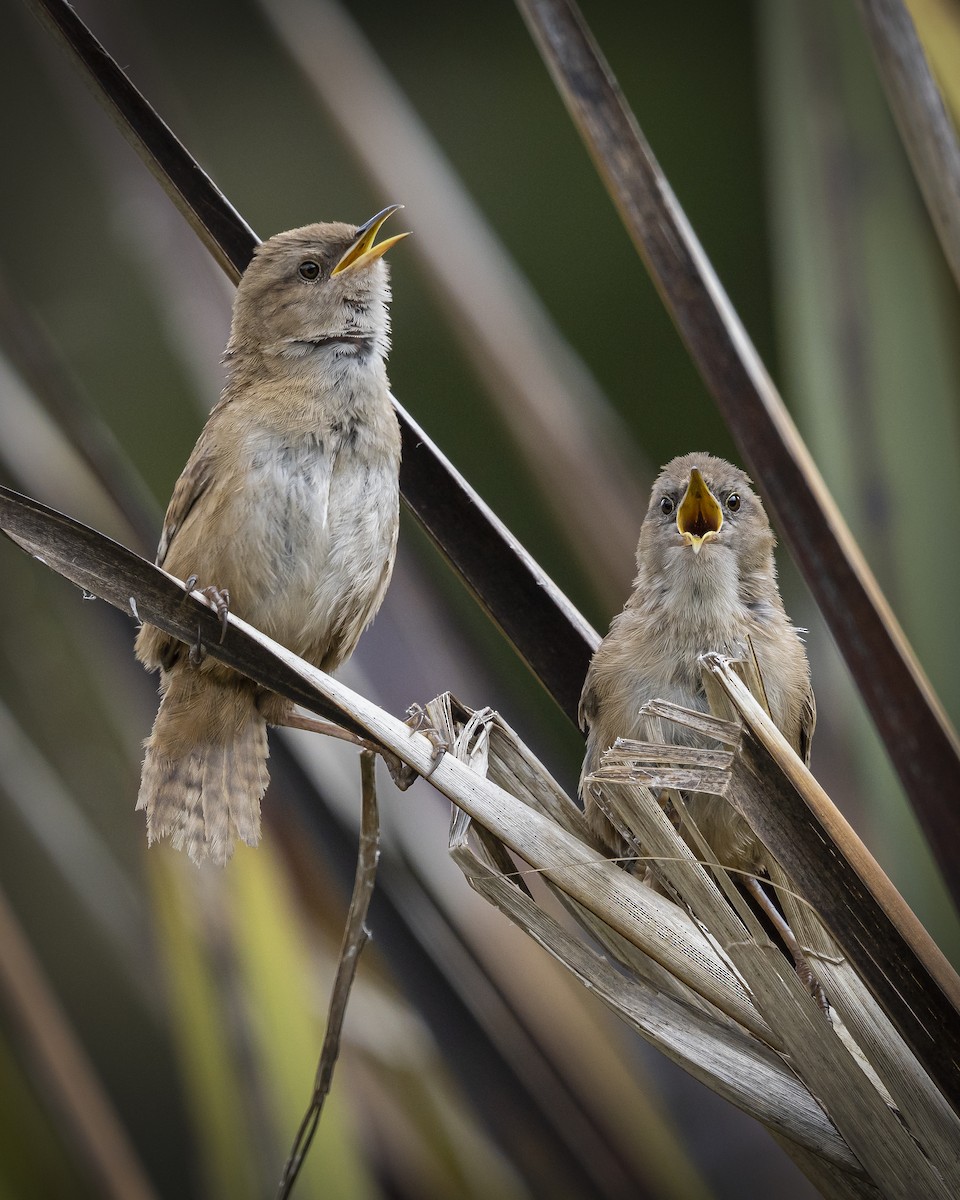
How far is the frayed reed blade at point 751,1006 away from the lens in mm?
1023

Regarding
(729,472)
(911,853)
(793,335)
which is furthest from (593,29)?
(911,853)

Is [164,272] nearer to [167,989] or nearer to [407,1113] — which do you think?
[167,989]

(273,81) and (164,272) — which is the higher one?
(273,81)

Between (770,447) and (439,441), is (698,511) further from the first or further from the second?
(439,441)

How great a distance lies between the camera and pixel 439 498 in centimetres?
145

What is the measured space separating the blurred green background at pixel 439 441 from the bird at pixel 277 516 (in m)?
0.18

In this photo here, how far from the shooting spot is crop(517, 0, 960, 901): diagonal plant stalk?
4.36ft

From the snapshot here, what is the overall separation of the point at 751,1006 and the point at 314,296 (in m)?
1.21

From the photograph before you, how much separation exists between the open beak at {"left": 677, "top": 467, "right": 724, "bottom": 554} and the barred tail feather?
66 centimetres

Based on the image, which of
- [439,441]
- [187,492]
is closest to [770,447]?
[187,492]

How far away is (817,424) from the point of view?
2.00 meters

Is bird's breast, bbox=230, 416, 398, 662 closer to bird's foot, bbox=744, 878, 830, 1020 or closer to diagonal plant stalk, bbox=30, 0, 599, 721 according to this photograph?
diagonal plant stalk, bbox=30, 0, 599, 721

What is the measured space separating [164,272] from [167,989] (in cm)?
141

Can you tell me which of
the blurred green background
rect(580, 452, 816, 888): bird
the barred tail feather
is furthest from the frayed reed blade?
the blurred green background
